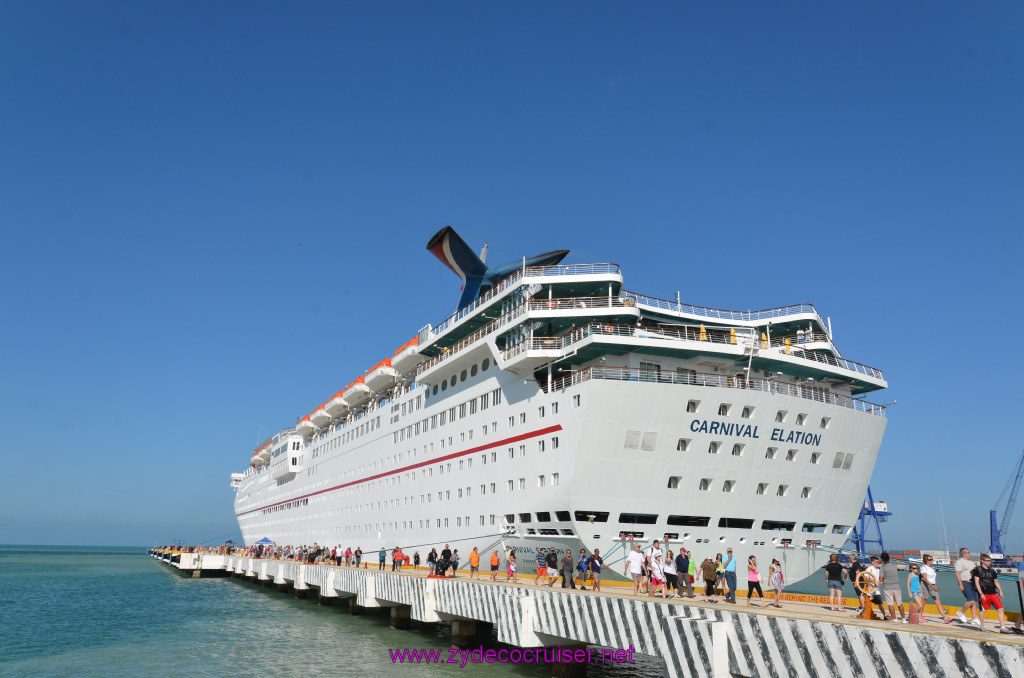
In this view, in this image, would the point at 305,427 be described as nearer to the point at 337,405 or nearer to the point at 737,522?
the point at 337,405

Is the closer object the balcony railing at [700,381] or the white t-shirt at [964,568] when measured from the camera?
the white t-shirt at [964,568]

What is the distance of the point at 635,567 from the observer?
→ 1777 centimetres

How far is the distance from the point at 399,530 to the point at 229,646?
13.8m

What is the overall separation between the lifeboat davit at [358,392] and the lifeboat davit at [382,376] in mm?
1349

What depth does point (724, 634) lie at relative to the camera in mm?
12898

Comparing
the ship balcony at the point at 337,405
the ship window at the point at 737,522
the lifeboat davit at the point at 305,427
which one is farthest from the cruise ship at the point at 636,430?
the lifeboat davit at the point at 305,427

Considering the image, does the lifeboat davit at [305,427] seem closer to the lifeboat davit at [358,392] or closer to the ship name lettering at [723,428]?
the lifeboat davit at [358,392]

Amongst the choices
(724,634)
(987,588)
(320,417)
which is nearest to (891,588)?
(987,588)

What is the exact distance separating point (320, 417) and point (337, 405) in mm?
6410

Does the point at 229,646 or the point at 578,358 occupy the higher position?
the point at 578,358

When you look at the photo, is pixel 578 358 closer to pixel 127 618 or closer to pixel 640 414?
pixel 640 414

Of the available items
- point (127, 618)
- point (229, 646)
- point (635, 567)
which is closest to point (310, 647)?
point (229, 646)

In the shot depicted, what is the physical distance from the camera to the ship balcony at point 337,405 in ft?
182

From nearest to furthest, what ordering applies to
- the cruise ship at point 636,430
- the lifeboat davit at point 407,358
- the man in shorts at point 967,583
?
the man in shorts at point 967,583 → the cruise ship at point 636,430 → the lifeboat davit at point 407,358
